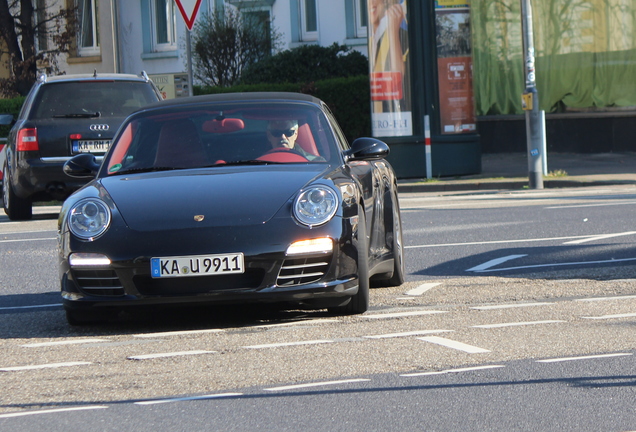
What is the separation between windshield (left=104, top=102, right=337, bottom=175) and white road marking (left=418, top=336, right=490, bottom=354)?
1.69m

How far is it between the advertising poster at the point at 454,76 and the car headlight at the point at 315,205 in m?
14.8

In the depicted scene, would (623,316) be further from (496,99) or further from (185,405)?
(496,99)

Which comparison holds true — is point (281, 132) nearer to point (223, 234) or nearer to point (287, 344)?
point (223, 234)

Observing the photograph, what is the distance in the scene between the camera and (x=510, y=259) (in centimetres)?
911

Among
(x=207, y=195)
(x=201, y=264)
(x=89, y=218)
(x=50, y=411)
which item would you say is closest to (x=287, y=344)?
(x=201, y=264)

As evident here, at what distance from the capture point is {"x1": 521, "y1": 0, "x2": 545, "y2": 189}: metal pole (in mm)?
→ 17703

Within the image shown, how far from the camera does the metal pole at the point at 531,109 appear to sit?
1770 cm

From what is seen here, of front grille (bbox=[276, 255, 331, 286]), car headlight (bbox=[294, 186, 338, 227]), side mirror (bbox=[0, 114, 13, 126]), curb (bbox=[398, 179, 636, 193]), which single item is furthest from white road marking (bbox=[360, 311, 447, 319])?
curb (bbox=[398, 179, 636, 193])

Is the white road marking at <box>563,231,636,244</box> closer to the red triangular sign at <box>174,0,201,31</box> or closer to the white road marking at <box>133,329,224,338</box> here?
the white road marking at <box>133,329,224,338</box>

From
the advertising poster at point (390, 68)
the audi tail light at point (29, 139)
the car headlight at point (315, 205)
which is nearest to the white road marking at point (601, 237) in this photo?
the car headlight at point (315, 205)

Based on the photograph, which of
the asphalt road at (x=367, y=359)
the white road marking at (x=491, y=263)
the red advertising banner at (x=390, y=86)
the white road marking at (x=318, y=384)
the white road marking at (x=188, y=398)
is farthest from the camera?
the red advertising banner at (x=390, y=86)

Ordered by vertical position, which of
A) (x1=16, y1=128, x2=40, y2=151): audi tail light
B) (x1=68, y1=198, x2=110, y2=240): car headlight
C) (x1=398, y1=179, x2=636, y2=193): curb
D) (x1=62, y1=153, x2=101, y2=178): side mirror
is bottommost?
(x1=398, y1=179, x2=636, y2=193): curb

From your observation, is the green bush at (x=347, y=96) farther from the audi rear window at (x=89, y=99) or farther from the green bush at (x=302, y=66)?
the audi rear window at (x=89, y=99)

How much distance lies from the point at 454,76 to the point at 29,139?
31.0 ft
